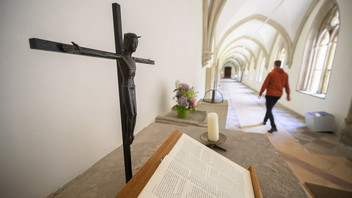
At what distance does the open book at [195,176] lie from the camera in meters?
0.49

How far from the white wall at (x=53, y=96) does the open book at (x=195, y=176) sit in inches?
22.9

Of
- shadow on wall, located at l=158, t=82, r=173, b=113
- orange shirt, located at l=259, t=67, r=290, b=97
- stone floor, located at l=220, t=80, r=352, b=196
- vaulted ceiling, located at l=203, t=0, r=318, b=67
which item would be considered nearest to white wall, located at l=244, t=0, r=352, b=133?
stone floor, located at l=220, t=80, r=352, b=196

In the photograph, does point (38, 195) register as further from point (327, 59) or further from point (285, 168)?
point (327, 59)

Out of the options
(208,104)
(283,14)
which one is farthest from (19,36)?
(283,14)

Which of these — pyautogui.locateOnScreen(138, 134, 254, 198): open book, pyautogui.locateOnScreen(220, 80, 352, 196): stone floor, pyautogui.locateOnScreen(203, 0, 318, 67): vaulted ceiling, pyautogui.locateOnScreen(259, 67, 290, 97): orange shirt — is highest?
pyautogui.locateOnScreen(203, 0, 318, 67): vaulted ceiling

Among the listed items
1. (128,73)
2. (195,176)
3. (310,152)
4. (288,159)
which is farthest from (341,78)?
(128,73)

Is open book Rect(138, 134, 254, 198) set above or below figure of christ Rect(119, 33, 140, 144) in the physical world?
below

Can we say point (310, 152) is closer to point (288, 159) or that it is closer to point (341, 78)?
point (288, 159)

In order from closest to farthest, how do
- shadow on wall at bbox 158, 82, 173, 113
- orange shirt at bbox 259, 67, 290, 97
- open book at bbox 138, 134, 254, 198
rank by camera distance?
1. open book at bbox 138, 134, 254, 198
2. shadow on wall at bbox 158, 82, 173, 113
3. orange shirt at bbox 259, 67, 290, 97

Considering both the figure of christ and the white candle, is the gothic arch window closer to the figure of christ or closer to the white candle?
the white candle

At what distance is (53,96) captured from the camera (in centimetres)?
69

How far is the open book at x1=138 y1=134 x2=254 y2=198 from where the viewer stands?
0.49 meters

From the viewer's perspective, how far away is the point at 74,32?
77cm

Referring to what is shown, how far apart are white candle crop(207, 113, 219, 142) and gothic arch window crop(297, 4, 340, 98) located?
4940 millimetres
